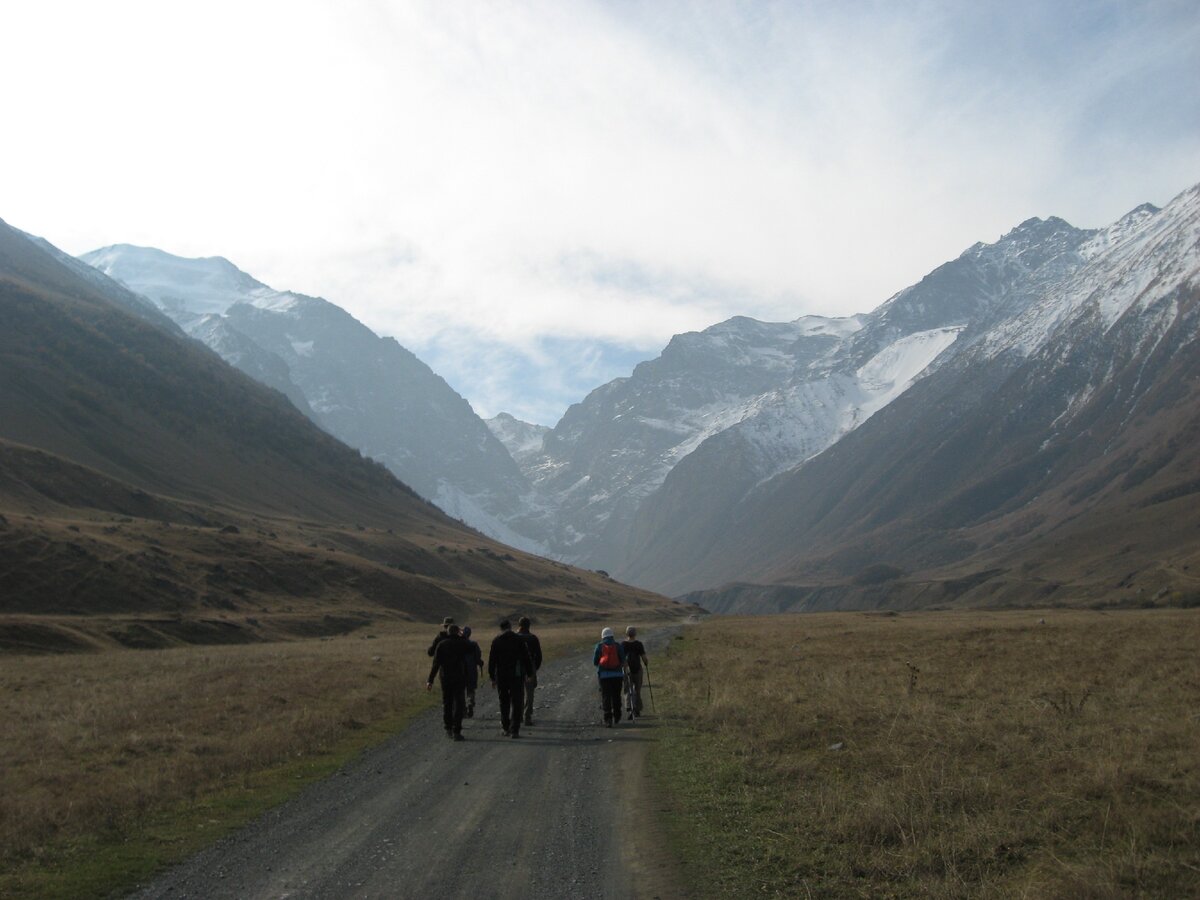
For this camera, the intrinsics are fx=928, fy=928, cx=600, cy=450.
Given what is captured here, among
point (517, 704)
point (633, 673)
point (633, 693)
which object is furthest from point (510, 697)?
point (633, 673)

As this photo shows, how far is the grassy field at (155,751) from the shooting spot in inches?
463

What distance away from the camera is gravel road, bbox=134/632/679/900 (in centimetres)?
998

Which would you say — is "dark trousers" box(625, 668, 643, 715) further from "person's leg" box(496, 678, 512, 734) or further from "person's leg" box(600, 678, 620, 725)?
"person's leg" box(496, 678, 512, 734)

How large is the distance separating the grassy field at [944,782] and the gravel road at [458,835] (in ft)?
2.85

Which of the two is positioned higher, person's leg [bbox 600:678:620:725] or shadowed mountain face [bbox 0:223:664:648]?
shadowed mountain face [bbox 0:223:664:648]

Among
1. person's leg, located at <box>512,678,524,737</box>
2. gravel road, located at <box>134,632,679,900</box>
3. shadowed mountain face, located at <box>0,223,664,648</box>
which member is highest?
shadowed mountain face, located at <box>0,223,664,648</box>

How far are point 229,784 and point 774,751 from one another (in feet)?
30.9

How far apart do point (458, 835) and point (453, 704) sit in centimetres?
853

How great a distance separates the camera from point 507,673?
2030 centimetres

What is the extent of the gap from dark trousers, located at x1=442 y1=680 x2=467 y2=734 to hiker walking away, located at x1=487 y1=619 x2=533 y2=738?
76cm

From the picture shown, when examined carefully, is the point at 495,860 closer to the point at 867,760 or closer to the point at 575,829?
the point at 575,829

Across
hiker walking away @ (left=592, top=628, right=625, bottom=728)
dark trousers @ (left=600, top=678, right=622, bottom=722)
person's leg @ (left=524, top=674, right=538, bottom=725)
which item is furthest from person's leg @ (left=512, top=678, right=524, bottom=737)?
dark trousers @ (left=600, top=678, right=622, bottom=722)

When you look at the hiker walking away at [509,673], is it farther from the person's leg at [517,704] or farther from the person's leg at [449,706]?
the person's leg at [449,706]

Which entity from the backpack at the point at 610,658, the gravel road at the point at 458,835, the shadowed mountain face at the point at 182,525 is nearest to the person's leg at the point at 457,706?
the gravel road at the point at 458,835
